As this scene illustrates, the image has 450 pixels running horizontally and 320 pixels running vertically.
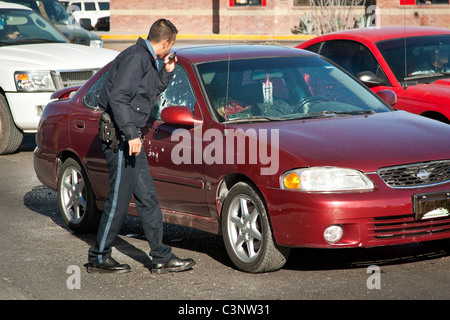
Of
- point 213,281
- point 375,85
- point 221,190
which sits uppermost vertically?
point 375,85

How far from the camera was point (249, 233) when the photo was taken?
591 cm

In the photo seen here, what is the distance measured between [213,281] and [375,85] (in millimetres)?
4066

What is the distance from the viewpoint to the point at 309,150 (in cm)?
573

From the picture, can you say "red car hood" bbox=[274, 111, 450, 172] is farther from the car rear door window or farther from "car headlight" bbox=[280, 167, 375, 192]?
the car rear door window

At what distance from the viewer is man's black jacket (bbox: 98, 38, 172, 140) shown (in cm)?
573

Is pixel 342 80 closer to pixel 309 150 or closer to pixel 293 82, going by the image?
pixel 293 82

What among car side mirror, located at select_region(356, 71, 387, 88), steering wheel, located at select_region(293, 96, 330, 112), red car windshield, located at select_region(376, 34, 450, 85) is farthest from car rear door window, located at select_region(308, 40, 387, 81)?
steering wheel, located at select_region(293, 96, 330, 112)

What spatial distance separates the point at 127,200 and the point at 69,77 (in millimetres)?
5949

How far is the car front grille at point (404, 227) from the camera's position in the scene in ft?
18.2

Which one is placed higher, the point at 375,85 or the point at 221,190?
the point at 375,85

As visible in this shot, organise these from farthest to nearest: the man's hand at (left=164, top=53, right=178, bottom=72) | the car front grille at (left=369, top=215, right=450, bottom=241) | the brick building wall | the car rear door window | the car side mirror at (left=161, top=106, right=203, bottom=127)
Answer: the brick building wall < the car rear door window < the car side mirror at (left=161, top=106, right=203, bottom=127) < the man's hand at (left=164, top=53, right=178, bottom=72) < the car front grille at (left=369, top=215, right=450, bottom=241)

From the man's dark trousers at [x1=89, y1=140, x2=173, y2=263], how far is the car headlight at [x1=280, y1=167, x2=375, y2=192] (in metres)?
1.00

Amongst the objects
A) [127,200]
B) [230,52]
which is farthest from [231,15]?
[127,200]
